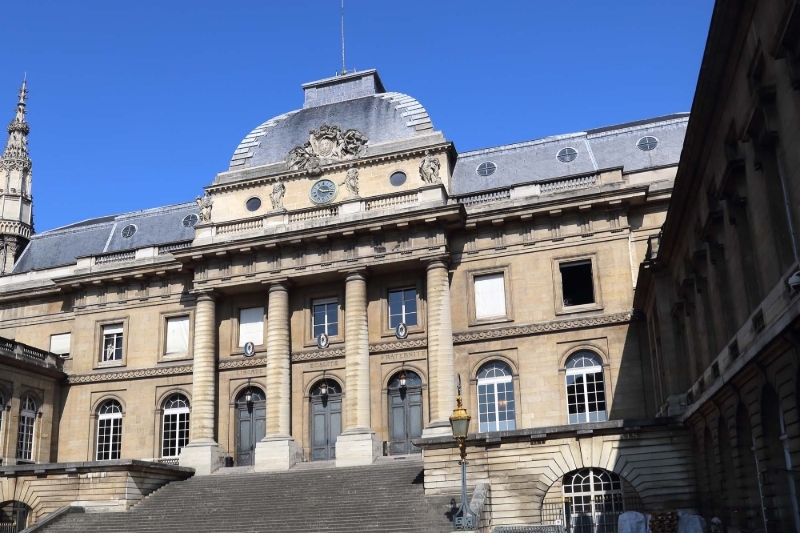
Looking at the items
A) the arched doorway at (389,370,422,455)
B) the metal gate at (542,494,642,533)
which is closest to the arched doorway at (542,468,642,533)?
the metal gate at (542,494,642,533)

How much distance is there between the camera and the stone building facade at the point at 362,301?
31359mm

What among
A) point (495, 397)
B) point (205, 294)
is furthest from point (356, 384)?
point (205, 294)

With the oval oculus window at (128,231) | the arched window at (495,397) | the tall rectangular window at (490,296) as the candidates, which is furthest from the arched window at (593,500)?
the oval oculus window at (128,231)

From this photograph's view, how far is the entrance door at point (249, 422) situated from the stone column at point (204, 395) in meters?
0.96

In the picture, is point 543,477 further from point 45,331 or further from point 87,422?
point 45,331

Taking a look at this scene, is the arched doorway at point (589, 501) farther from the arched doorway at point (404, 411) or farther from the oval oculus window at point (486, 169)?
the oval oculus window at point (486, 169)

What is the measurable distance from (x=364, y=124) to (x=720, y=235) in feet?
70.0

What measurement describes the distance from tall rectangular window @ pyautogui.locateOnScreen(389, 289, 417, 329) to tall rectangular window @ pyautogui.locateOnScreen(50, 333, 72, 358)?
1576cm

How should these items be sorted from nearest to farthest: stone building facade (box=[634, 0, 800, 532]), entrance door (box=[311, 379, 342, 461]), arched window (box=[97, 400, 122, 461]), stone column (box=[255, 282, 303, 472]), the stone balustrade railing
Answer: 1. stone building facade (box=[634, 0, 800, 532])
2. stone column (box=[255, 282, 303, 472])
3. entrance door (box=[311, 379, 342, 461])
4. arched window (box=[97, 400, 122, 461])
5. the stone balustrade railing

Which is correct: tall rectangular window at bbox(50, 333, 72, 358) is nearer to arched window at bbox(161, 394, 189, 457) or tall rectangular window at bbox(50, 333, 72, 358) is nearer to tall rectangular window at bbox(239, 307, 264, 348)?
arched window at bbox(161, 394, 189, 457)

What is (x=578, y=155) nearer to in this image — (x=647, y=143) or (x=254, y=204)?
(x=647, y=143)

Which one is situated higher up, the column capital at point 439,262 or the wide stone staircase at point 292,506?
the column capital at point 439,262

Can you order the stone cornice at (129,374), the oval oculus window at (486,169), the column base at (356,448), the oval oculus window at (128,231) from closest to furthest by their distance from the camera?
the column base at (356,448), the stone cornice at (129,374), the oval oculus window at (486,169), the oval oculus window at (128,231)

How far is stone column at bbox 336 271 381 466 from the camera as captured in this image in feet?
101
